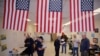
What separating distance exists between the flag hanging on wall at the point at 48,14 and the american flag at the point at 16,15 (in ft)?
1.62

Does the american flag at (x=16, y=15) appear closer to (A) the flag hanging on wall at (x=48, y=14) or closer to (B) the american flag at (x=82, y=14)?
(A) the flag hanging on wall at (x=48, y=14)

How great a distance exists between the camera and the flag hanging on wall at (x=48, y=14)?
23.2 ft

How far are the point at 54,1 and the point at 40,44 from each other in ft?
15.6

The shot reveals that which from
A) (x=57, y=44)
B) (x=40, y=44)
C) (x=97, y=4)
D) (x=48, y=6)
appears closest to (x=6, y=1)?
(x=48, y=6)

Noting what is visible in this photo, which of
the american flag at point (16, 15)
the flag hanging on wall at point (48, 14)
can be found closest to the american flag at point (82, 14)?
the flag hanging on wall at point (48, 14)

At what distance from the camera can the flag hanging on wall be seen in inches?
279

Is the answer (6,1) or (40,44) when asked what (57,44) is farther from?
(6,1)

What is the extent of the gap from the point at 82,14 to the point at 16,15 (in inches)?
95.5

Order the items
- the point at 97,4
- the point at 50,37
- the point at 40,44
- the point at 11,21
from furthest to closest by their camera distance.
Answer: the point at 50,37
the point at 40,44
the point at 97,4
the point at 11,21

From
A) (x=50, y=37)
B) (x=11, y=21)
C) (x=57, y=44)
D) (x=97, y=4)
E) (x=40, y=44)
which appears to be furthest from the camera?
(x=50, y=37)

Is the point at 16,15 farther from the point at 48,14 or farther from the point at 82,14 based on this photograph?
the point at 82,14

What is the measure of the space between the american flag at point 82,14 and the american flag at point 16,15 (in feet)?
5.68

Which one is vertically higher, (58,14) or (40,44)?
(58,14)

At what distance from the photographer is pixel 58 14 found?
23.5 ft
